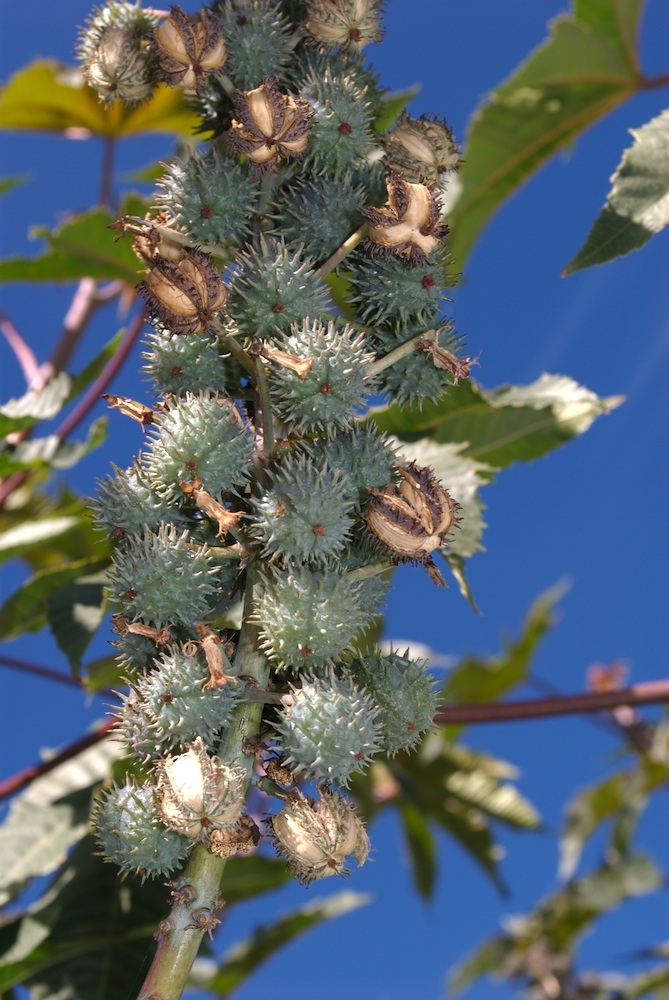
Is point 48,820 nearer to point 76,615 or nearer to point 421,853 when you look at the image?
point 76,615

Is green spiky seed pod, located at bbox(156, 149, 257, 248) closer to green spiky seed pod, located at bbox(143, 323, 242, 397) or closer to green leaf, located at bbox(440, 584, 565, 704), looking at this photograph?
green spiky seed pod, located at bbox(143, 323, 242, 397)

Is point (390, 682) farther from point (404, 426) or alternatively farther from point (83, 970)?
point (83, 970)

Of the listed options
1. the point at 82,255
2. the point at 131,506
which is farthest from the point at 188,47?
the point at 82,255

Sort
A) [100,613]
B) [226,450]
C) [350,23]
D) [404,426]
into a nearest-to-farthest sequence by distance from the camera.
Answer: [226,450] < [350,23] < [100,613] < [404,426]

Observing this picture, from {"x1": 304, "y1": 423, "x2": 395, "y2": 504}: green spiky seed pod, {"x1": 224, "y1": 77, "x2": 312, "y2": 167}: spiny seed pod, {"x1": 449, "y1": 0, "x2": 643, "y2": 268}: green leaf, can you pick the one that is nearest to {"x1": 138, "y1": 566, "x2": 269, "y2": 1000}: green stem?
{"x1": 304, "y1": 423, "x2": 395, "y2": 504}: green spiky seed pod

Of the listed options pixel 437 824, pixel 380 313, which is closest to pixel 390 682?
pixel 380 313

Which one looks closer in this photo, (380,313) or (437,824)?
(380,313)

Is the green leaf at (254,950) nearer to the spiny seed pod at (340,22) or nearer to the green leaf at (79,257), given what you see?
the green leaf at (79,257)
